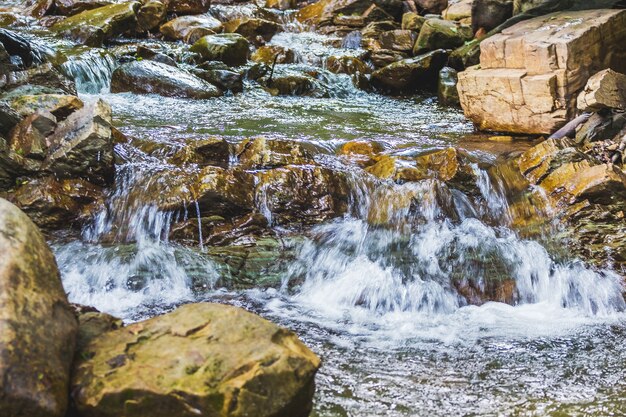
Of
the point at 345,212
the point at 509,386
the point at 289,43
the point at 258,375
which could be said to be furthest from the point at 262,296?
the point at 289,43

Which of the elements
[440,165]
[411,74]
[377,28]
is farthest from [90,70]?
[377,28]

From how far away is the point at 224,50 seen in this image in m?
12.5

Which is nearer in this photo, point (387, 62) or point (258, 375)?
point (258, 375)

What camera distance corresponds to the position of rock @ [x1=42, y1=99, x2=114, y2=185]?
6051mm

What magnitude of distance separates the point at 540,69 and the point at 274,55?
6900 mm

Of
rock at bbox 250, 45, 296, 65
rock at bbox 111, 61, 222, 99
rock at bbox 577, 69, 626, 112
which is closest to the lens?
rock at bbox 577, 69, 626, 112

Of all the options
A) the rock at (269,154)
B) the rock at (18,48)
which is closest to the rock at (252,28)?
the rock at (18,48)

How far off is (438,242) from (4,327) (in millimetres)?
4249

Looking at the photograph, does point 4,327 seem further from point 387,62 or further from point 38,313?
point 387,62

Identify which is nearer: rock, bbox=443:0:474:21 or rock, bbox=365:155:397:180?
rock, bbox=365:155:397:180

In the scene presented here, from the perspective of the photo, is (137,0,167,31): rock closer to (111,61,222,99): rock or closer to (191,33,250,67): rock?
(191,33,250,67): rock

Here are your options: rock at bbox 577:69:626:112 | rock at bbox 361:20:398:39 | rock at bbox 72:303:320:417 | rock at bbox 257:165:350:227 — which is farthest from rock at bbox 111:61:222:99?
rock at bbox 72:303:320:417

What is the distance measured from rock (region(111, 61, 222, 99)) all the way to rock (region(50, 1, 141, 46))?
257 cm

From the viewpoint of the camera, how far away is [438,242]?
234 inches
